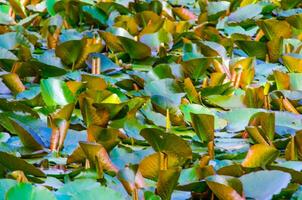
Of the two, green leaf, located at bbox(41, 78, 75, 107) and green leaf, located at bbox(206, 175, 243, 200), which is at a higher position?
green leaf, located at bbox(206, 175, 243, 200)

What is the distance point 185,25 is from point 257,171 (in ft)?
4.24

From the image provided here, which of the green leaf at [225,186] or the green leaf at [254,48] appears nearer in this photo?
the green leaf at [225,186]

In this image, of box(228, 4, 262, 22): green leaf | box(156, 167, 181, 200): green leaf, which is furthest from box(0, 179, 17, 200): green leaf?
box(228, 4, 262, 22): green leaf

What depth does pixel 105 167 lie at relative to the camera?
4.90ft

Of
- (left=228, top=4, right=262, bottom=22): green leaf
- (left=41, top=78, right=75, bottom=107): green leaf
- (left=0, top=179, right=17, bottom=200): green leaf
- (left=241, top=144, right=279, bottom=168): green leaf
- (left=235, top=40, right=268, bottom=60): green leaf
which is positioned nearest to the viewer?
(left=0, top=179, right=17, bottom=200): green leaf

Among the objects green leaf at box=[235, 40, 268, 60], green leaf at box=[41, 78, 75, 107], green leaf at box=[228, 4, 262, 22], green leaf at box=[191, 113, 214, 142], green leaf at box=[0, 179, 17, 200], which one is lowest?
green leaf at box=[228, 4, 262, 22]

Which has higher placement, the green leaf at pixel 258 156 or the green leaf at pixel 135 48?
the green leaf at pixel 258 156

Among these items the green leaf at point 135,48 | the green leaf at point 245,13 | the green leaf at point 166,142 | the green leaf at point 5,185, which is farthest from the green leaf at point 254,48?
the green leaf at point 5,185

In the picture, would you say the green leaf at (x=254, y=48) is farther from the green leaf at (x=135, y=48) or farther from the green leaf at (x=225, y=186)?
the green leaf at (x=225, y=186)

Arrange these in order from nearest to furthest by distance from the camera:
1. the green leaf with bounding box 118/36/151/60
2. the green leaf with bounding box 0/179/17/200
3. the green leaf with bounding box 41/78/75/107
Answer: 1. the green leaf with bounding box 0/179/17/200
2. the green leaf with bounding box 41/78/75/107
3. the green leaf with bounding box 118/36/151/60

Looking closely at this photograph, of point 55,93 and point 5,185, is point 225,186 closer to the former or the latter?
point 5,185

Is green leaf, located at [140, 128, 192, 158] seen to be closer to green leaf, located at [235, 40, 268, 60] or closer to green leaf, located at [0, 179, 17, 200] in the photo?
green leaf, located at [0, 179, 17, 200]

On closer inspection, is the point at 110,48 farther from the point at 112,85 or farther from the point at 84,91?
the point at 84,91

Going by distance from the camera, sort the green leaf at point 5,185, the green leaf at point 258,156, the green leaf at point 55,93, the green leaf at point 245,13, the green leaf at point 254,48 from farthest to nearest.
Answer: the green leaf at point 245,13
the green leaf at point 254,48
the green leaf at point 55,93
the green leaf at point 258,156
the green leaf at point 5,185
